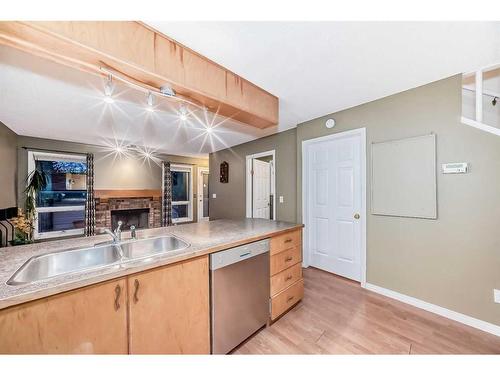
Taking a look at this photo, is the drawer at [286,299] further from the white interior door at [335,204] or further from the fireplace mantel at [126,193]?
the fireplace mantel at [126,193]

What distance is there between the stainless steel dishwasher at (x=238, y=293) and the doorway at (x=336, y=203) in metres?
1.55

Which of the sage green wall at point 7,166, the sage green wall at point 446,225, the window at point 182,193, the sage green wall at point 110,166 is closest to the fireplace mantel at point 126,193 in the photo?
the sage green wall at point 110,166

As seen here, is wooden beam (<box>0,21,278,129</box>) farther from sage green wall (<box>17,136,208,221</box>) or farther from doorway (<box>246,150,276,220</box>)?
sage green wall (<box>17,136,208,221</box>)

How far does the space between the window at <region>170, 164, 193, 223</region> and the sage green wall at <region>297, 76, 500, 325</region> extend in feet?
16.1

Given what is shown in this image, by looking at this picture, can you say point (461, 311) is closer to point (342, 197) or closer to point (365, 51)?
point (342, 197)

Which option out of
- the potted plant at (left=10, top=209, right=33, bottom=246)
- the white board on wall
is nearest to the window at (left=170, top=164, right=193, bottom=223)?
the potted plant at (left=10, top=209, right=33, bottom=246)

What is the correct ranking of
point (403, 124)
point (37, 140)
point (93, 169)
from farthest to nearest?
point (93, 169)
point (37, 140)
point (403, 124)

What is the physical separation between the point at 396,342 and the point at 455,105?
7.25ft

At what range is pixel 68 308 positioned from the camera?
2.98ft

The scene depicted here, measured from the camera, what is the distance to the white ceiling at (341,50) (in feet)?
4.37

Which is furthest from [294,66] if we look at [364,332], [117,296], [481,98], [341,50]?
[364,332]

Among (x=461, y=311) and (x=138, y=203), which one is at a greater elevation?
(x=138, y=203)

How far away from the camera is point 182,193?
240 inches
